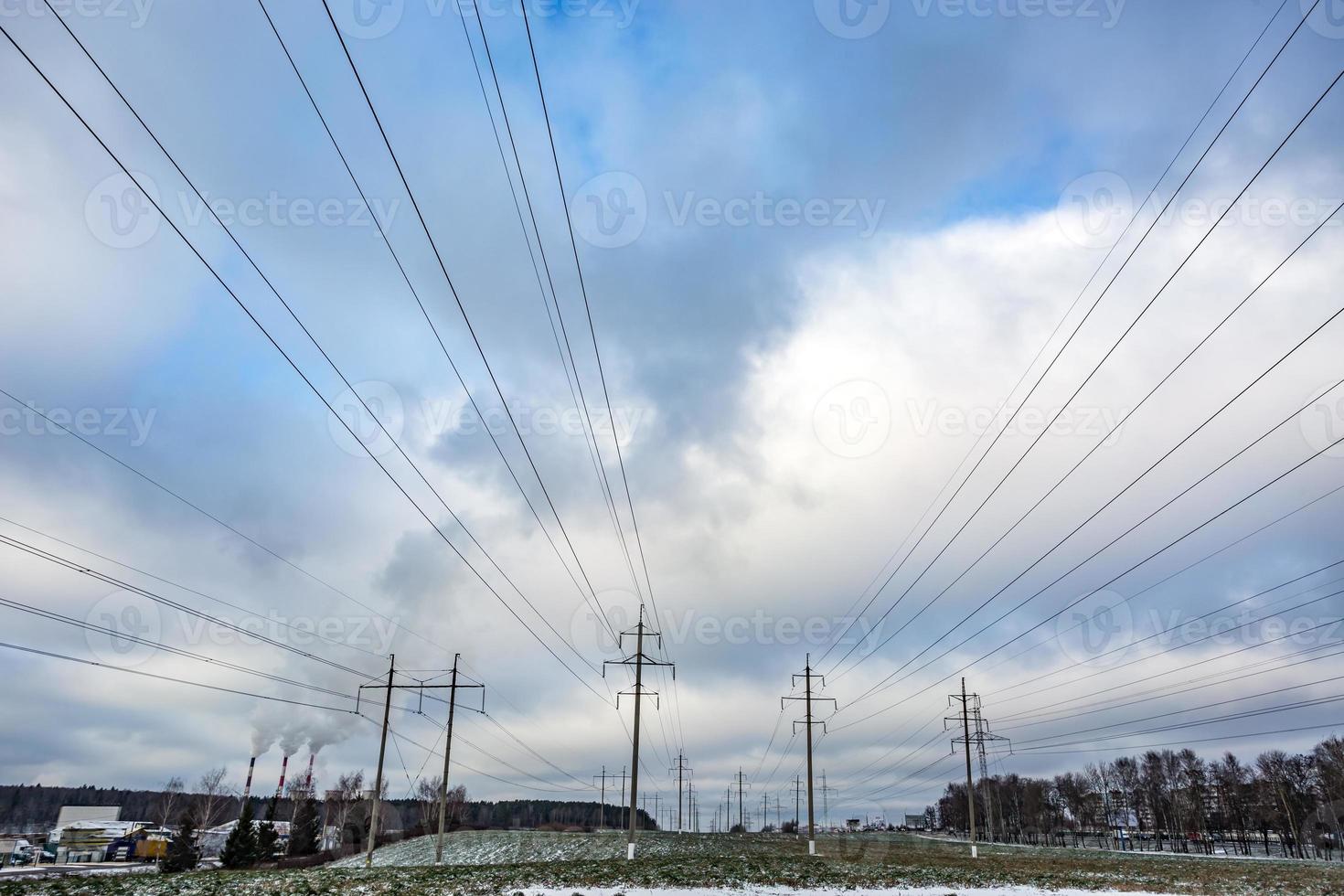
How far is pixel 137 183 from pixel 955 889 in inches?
1474

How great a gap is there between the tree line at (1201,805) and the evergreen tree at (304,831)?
85.7 meters

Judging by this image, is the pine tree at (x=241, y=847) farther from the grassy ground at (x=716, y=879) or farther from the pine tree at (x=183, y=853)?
the grassy ground at (x=716, y=879)

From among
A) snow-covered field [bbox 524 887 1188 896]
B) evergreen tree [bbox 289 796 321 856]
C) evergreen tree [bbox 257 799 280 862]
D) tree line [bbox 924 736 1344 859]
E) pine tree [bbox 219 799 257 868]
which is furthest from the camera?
tree line [bbox 924 736 1344 859]

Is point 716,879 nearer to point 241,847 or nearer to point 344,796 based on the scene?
point 241,847

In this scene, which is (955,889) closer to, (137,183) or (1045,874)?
(1045,874)

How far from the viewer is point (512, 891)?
1120 inches

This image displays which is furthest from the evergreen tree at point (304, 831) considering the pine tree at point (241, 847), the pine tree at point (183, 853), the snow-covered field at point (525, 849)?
the pine tree at point (241, 847)

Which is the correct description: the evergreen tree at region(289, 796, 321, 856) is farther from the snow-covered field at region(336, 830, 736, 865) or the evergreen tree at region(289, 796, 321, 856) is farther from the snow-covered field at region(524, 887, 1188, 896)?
the snow-covered field at region(524, 887, 1188, 896)

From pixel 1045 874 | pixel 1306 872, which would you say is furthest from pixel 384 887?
pixel 1306 872

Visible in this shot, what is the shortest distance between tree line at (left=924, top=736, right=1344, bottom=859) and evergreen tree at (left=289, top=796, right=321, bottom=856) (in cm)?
8569

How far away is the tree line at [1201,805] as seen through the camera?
12812 cm

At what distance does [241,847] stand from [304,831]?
27.2 m

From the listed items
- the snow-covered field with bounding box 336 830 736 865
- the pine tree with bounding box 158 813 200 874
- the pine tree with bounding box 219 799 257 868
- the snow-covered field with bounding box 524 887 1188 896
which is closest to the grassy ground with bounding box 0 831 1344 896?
the snow-covered field with bounding box 524 887 1188 896

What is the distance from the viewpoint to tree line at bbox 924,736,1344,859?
128125 millimetres
